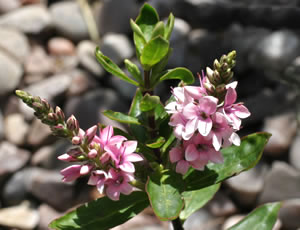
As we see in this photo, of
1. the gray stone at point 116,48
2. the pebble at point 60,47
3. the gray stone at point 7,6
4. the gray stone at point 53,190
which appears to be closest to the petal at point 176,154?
the gray stone at point 53,190

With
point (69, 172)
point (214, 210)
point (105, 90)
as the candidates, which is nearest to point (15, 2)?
point (105, 90)

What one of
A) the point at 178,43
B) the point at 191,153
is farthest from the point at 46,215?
the point at 191,153

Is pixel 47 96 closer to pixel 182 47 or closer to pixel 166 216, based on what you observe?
pixel 182 47

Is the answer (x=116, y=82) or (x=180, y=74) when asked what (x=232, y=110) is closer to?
(x=180, y=74)

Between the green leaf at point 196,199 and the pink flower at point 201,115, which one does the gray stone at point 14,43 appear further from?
the pink flower at point 201,115

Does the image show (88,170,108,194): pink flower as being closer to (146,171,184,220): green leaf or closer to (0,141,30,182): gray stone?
(146,171,184,220): green leaf
